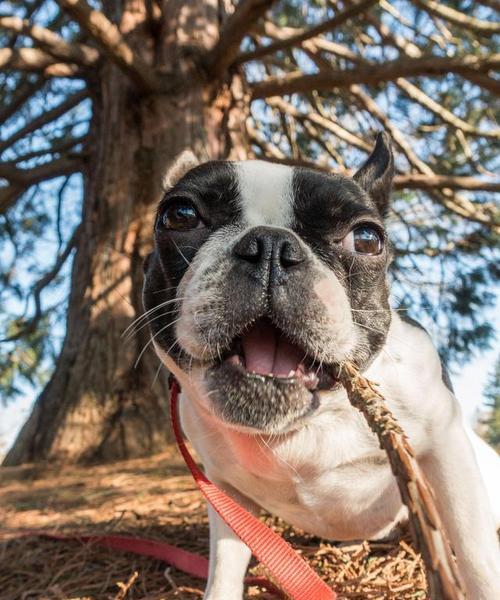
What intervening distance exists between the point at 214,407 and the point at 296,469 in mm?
444

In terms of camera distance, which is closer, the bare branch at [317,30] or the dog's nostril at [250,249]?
the dog's nostril at [250,249]

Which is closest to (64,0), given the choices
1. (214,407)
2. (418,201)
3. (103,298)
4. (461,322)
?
(103,298)

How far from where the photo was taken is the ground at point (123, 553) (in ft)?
7.81

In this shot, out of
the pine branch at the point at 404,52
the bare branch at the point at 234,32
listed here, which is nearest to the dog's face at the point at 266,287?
the bare branch at the point at 234,32

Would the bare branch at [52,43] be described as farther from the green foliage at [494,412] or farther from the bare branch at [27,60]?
the green foliage at [494,412]

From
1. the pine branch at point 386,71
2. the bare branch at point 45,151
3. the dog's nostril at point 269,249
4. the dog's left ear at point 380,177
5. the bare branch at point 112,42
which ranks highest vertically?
the bare branch at point 112,42

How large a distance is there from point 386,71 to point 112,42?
6.50 feet

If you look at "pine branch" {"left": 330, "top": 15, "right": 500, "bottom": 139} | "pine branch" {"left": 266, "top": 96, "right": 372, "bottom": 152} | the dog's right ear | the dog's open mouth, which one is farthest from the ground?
"pine branch" {"left": 330, "top": 15, "right": 500, "bottom": 139}

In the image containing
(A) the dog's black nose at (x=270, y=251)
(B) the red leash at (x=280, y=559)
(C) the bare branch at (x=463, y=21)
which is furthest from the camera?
(C) the bare branch at (x=463, y=21)

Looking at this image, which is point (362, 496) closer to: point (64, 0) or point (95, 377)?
point (95, 377)

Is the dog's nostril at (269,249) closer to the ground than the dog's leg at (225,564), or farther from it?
farther from it

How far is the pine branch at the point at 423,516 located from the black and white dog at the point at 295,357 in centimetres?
51

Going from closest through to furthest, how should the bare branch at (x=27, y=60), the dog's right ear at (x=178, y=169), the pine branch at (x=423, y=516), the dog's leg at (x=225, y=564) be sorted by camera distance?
the pine branch at (x=423, y=516)
the dog's leg at (x=225, y=564)
the dog's right ear at (x=178, y=169)
the bare branch at (x=27, y=60)

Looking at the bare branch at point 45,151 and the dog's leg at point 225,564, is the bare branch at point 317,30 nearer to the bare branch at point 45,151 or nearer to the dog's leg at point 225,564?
the bare branch at point 45,151
